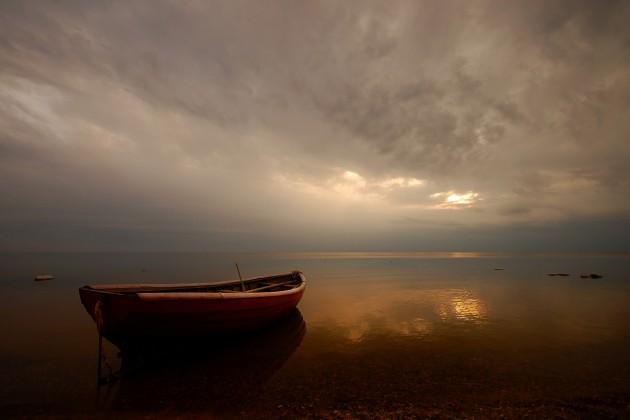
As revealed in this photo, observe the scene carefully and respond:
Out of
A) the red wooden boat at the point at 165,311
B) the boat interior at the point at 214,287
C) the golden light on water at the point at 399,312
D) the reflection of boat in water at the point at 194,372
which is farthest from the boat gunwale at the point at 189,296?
the golden light on water at the point at 399,312

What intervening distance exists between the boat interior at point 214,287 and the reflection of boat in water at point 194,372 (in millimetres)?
2600

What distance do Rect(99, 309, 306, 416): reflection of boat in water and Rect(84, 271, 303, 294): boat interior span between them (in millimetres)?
2600

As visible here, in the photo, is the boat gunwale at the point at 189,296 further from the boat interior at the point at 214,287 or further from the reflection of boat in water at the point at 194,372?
the reflection of boat in water at the point at 194,372

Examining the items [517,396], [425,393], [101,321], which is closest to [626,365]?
[517,396]

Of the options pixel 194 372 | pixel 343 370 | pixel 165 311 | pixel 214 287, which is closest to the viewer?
pixel 165 311

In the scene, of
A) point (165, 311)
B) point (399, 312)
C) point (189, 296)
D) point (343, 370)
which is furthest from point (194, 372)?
point (399, 312)

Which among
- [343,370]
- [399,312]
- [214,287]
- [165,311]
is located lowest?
[399,312]

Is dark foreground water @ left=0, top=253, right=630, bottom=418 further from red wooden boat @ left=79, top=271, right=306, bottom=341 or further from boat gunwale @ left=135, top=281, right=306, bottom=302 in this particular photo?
boat gunwale @ left=135, top=281, right=306, bottom=302

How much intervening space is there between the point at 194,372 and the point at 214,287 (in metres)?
Result: 6.91

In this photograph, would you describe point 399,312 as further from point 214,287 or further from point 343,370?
point 214,287

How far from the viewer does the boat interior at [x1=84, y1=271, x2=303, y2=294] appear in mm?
11156

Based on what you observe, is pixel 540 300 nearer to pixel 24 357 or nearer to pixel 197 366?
pixel 197 366

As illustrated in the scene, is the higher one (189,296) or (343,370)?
(189,296)

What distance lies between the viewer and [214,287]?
52.0 feet
